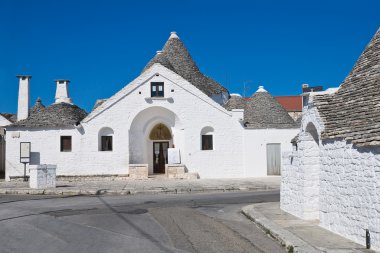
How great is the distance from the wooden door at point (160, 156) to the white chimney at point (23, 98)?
877cm

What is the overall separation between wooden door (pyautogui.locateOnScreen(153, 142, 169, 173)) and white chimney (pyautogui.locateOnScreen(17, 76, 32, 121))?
28.8 feet

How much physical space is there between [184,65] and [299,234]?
2555 cm

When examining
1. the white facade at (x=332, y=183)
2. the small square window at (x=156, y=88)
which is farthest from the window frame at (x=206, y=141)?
the white facade at (x=332, y=183)

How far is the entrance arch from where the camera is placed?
28141mm

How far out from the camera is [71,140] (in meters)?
27.3

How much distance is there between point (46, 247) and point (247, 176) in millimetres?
20545

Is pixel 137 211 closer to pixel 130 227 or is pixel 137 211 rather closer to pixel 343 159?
pixel 130 227

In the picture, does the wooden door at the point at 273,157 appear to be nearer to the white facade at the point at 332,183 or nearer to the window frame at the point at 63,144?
the window frame at the point at 63,144

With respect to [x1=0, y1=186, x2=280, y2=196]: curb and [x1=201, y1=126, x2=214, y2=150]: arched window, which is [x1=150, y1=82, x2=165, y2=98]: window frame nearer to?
[x1=201, y1=126, x2=214, y2=150]: arched window

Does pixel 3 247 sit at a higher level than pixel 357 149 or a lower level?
lower

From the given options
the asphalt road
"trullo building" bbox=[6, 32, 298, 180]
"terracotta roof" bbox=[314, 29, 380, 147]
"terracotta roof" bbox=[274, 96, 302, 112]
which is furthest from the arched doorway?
"terracotta roof" bbox=[274, 96, 302, 112]

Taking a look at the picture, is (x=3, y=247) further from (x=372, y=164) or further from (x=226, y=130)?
(x=226, y=130)

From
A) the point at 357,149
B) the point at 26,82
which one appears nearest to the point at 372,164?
the point at 357,149

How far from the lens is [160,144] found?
29.7m
